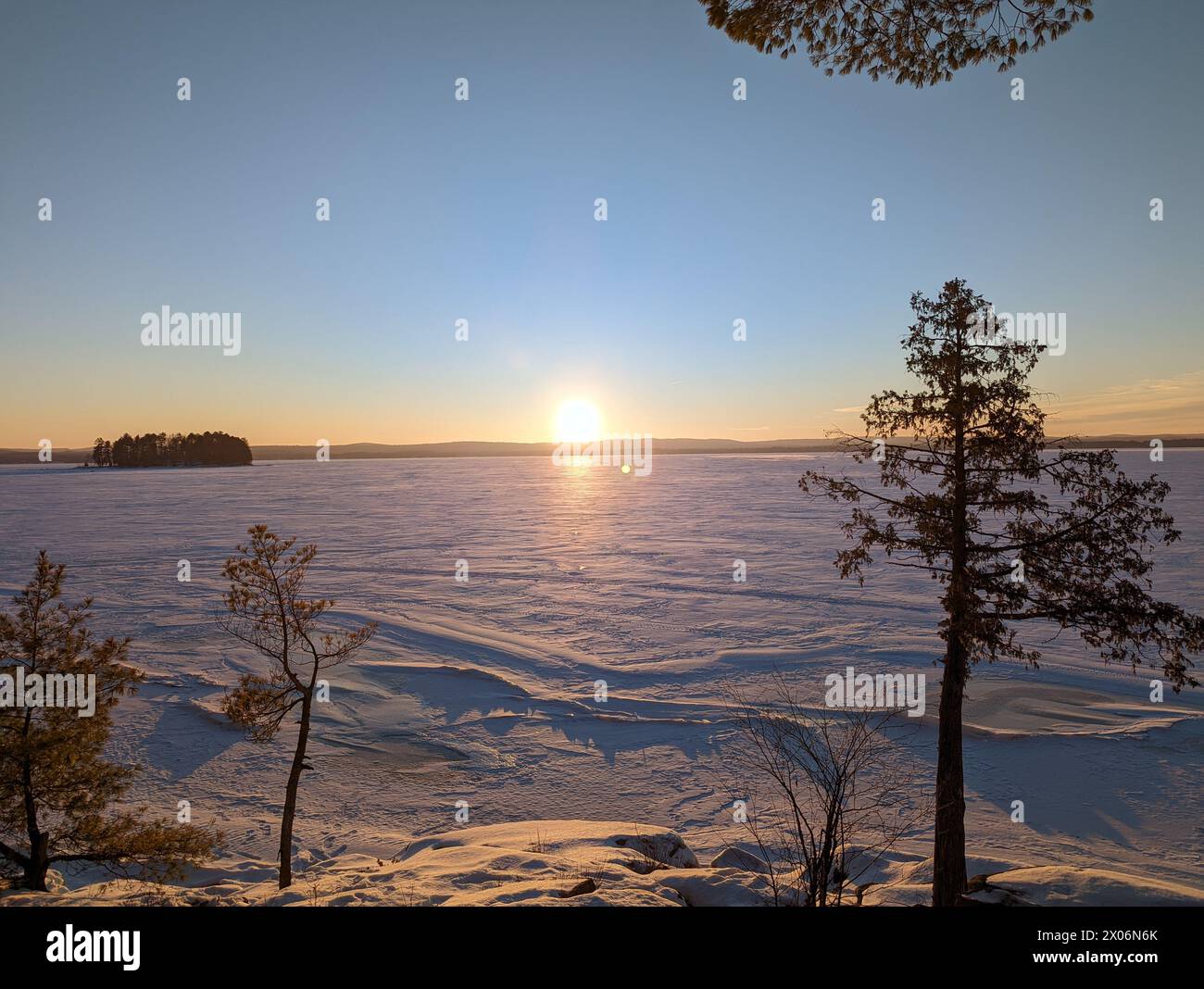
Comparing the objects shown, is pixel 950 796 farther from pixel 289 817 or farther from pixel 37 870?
pixel 37 870

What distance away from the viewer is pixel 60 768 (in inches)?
399

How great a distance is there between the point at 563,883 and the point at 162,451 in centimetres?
19005

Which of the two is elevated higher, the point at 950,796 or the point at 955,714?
the point at 955,714

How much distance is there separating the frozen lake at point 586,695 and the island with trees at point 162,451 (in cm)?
13419

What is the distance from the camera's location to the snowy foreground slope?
803cm

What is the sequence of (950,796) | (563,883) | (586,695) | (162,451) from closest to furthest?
1. (563,883)
2. (950,796)
3. (586,695)
4. (162,451)

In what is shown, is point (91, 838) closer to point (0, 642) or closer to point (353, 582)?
point (0, 642)

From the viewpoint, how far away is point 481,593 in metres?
32.4

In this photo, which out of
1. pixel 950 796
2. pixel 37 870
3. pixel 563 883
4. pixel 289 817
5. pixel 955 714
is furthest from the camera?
pixel 289 817

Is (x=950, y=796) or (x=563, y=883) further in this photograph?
(x=950, y=796)

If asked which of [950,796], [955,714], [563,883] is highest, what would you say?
[955,714]

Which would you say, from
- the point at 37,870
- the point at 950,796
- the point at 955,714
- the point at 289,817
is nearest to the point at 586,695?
the point at 289,817
